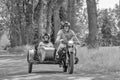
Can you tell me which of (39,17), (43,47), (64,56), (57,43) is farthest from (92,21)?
(39,17)

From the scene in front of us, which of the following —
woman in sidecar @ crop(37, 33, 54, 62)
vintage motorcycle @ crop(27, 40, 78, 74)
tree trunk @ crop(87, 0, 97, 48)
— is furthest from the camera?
tree trunk @ crop(87, 0, 97, 48)

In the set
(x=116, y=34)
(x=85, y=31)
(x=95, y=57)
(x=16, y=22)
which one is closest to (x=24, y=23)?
(x=16, y=22)

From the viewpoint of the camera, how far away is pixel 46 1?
4372 cm

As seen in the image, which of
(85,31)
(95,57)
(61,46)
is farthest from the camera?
(85,31)

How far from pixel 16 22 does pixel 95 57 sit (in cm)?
3862

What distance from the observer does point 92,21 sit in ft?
72.2

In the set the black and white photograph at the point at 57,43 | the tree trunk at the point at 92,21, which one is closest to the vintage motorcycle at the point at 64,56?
the black and white photograph at the point at 57,43

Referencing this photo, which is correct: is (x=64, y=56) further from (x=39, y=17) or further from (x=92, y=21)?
(x=39, y=17)

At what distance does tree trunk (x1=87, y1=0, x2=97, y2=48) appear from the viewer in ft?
71.7

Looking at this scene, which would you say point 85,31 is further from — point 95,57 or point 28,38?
point 95,57

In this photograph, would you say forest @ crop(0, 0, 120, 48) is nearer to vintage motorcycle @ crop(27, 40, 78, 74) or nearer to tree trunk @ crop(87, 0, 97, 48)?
tree trunk @ crop(87, 0, 97, 48)

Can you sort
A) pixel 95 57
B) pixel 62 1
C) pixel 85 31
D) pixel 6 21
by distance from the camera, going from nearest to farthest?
pixel 95 57, pixel 62 1, pixel 6 21, pixel 85 31

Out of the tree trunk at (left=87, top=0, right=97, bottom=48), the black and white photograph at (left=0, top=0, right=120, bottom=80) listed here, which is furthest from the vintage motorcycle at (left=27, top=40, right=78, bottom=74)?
the tree trunk at (left=87, top=0, right=97, bottom=48)

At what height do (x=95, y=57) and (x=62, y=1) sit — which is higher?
(x=62, y=1)
